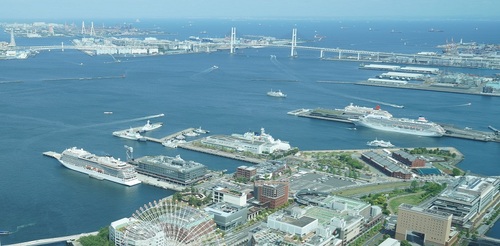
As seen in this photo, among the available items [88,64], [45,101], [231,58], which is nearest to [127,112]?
[45,101]

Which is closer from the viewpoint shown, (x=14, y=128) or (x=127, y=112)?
(x=14, y=128)

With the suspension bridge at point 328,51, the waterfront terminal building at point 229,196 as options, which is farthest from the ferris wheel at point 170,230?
the suspension bridge at point 328,51

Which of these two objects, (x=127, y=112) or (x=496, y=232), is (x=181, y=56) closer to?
(x=127, y=112)

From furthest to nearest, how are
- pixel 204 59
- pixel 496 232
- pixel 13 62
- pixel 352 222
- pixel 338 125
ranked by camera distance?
pixel 204 59 < pixel 13 62 < pixel 338 125 < pixel 496 232 < pixel 352 222

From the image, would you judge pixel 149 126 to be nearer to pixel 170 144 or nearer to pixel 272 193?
pixel 170 144

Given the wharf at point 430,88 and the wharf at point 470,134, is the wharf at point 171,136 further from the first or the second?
the wharf at point 430,88

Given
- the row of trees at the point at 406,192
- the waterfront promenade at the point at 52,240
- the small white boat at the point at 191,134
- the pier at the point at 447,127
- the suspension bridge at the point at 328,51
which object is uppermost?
the suspension bridge at the point at 328,51

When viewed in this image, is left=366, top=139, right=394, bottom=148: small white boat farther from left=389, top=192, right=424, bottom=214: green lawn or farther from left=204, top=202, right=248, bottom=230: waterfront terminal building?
left=204, top=202, right=248, bottom=230: waterfront terminal building
